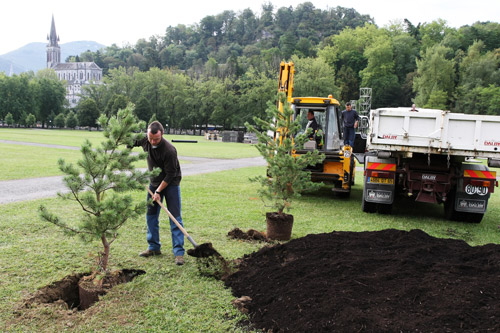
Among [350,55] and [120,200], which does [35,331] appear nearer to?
[120,200]

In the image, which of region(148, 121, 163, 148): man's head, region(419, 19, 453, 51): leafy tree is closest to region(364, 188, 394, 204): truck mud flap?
region(148, 121, 163, 148): man's head

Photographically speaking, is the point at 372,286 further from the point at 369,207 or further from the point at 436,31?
the point at 436,31

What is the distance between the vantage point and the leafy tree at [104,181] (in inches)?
165

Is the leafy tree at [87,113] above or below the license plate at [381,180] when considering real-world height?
above

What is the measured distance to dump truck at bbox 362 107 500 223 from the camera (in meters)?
8.09

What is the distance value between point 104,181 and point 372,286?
3114 mm

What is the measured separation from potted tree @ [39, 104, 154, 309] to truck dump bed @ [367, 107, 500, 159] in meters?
5.87

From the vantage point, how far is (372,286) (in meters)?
4.05

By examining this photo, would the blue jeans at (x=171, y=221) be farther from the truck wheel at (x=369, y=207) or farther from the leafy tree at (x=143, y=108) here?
the leafy tree at (x=143, y=108)

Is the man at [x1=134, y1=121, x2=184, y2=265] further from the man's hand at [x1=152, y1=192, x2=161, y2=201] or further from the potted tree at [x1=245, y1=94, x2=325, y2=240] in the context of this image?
the potted tree at [x1=245, y1=94, x2=325, y2=240]

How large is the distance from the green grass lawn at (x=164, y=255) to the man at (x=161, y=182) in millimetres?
228

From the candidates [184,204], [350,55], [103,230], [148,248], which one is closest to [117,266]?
[148,248]

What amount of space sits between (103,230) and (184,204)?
210 inches

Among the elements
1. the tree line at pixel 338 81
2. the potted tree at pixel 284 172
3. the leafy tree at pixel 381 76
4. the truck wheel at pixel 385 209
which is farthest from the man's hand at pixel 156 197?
the leafy tree at pixel 381 76
